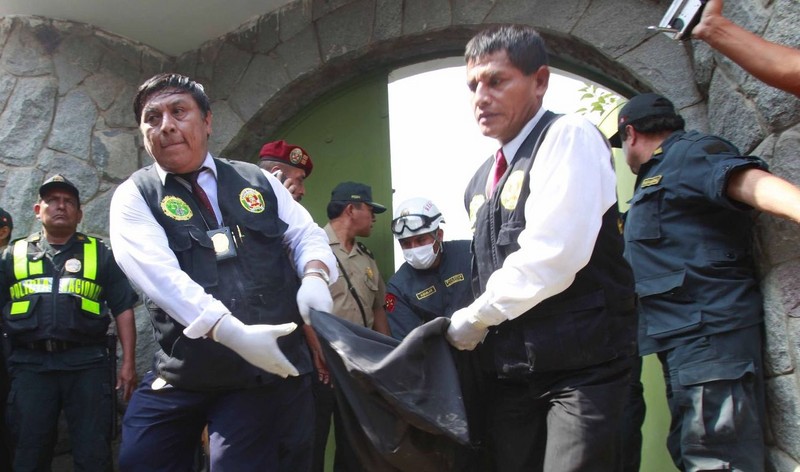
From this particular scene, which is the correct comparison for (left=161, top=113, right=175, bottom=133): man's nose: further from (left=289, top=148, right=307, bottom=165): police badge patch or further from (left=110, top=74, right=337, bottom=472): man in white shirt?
(left=289, top=148, right=307, bottom=165): police badge patch

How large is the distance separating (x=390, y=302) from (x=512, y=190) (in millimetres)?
2316

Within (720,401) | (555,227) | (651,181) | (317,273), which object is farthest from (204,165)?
Answer: (720,401)

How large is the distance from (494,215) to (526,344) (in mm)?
383

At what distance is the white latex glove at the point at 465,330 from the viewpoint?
2.03 metres

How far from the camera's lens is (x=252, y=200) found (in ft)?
8.20

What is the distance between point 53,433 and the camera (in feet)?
12.7

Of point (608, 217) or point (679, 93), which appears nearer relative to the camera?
point (608, 217)

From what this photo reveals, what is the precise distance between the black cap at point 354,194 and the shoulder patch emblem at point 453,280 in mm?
626

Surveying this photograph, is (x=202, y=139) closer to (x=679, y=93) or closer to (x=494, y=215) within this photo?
(x=494, y=215)

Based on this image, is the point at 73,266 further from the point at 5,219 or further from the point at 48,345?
the point at 5,219

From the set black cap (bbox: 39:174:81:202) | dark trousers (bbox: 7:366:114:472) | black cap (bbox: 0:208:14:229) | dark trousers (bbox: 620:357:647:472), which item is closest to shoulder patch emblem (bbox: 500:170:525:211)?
dark trousers (bbox: 620:357:647:472)

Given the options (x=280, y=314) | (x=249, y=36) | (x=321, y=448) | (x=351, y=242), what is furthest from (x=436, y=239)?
(x=280, y=314)

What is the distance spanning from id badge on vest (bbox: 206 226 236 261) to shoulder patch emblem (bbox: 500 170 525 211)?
0.84 meters

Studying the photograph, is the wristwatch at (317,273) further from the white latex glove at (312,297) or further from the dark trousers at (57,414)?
the dark trousers at (57,414)
